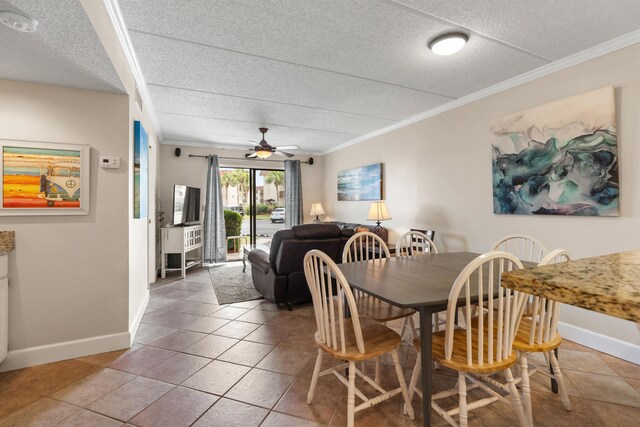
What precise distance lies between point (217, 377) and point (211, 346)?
1.65 ft

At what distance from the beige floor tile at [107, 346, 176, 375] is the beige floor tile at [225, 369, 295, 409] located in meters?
0.75

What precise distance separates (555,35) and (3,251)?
440 centimetres

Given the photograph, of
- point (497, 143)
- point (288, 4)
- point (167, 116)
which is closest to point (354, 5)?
point (288, 4)

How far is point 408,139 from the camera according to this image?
4.50 metres

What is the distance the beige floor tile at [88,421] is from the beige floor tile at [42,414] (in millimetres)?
43

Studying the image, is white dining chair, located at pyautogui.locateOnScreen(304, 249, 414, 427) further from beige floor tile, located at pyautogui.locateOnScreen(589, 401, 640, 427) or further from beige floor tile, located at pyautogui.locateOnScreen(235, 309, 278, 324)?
beige floor tile, located at pyautogui.locateOnScreen(235, 309, 278, 324)

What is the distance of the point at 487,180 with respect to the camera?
Result: 130 inches

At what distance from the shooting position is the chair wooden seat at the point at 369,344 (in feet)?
5.00

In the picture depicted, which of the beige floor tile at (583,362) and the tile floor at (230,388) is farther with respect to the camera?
the beige floor tile at (583,362)

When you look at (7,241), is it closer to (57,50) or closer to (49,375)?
(49,375)

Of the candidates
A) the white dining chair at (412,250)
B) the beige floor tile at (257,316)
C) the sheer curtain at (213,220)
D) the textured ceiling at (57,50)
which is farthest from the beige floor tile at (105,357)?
the sheer curtain at (213,220)

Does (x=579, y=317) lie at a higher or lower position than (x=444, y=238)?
lower

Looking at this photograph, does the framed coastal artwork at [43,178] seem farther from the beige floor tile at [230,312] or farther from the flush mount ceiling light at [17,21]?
the beige floor tile at [230,312]

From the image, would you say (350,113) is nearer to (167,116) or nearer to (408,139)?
(408,139)
